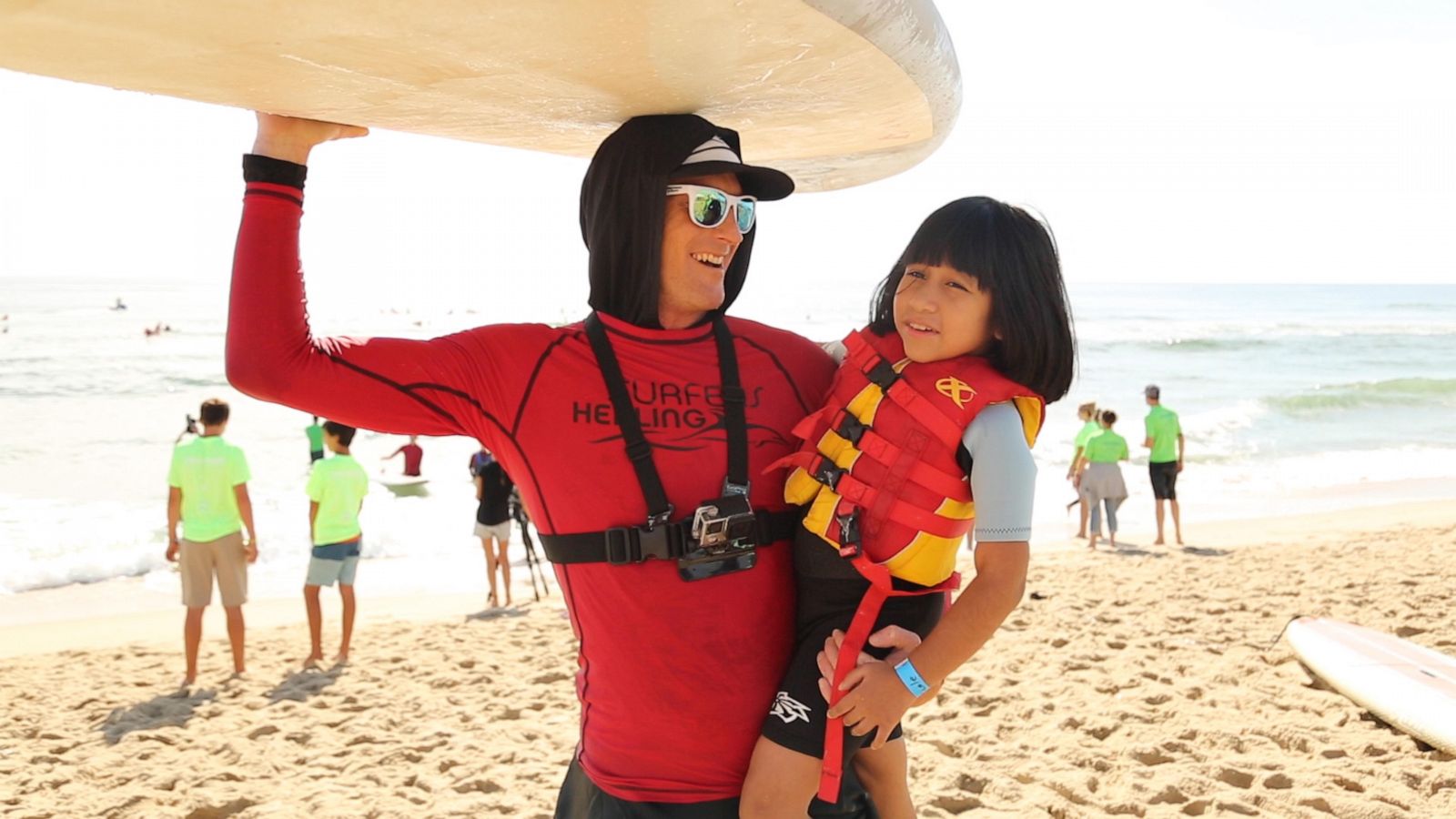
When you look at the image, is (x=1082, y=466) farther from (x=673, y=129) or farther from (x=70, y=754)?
(x=673, y=129)

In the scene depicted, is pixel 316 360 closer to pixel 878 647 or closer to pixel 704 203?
pixel 704 203

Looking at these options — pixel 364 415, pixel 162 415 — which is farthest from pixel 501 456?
pixel 162 415

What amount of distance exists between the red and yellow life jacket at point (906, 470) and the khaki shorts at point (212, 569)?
6450mm

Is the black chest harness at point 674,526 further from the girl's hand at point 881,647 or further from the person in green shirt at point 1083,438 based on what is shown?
the person in green shirt at point 1083,438

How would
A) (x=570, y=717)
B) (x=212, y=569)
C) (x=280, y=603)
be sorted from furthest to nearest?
(x=280, y=603) < (x=212, y=569) < (x=570, y=717)

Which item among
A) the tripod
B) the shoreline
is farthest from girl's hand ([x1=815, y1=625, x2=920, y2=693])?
the tripod

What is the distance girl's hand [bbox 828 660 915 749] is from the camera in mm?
1904

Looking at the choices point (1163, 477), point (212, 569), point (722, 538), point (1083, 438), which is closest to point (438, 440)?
point (1083, 438)

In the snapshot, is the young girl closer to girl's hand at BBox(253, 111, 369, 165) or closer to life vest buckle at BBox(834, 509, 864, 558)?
life vest buckle at BBox(834, 509, 864, 558)

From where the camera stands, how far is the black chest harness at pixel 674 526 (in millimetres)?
1996

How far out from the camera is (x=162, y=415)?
83.3ft

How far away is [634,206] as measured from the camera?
221 centimetres

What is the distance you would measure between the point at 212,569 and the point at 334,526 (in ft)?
2.82

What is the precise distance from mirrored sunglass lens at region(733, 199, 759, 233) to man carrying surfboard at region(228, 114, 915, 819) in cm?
6
